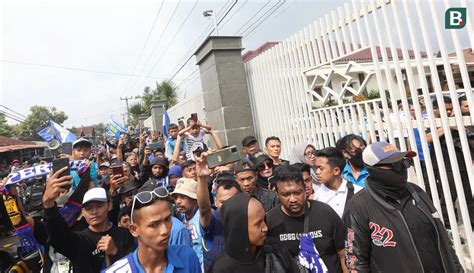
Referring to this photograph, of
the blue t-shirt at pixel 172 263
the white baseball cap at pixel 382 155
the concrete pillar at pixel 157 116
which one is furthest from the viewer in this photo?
the concrete pillar at pixel 157 116

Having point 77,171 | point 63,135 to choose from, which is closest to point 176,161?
point 77,171

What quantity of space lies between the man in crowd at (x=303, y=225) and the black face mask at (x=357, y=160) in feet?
3.46

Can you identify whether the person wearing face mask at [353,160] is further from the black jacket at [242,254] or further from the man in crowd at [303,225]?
the black jacket at [242,254]

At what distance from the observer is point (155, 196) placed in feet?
6.07

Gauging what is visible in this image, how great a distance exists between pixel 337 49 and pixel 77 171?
3836 mm

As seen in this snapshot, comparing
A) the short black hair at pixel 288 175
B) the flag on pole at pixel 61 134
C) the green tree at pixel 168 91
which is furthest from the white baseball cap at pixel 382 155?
the green tree at pixel 168 91

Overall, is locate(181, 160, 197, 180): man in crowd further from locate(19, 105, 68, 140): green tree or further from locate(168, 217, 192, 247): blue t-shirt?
locate(19, 105, 68, 140): green tree

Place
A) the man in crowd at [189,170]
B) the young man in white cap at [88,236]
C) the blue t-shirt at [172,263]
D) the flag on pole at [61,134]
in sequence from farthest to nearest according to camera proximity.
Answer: the flag on pole at [61,134], the man in crowd at [189,170], the young man in white cap at [88,236], the blue t-shirt at [172,263]

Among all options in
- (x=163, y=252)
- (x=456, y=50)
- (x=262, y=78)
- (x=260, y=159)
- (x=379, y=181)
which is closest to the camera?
(x=163, y=252)

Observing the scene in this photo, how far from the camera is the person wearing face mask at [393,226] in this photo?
1963 mm

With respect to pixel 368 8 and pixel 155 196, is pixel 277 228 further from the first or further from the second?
pixel 368 8

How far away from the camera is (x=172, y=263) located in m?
1.77

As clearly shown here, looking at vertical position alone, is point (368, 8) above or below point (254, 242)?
above

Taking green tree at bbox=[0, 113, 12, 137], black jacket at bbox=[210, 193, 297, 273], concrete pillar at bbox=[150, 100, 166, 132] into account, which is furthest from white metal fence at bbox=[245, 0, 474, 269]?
green tree at bbox=[0, 113, 12, 137]
